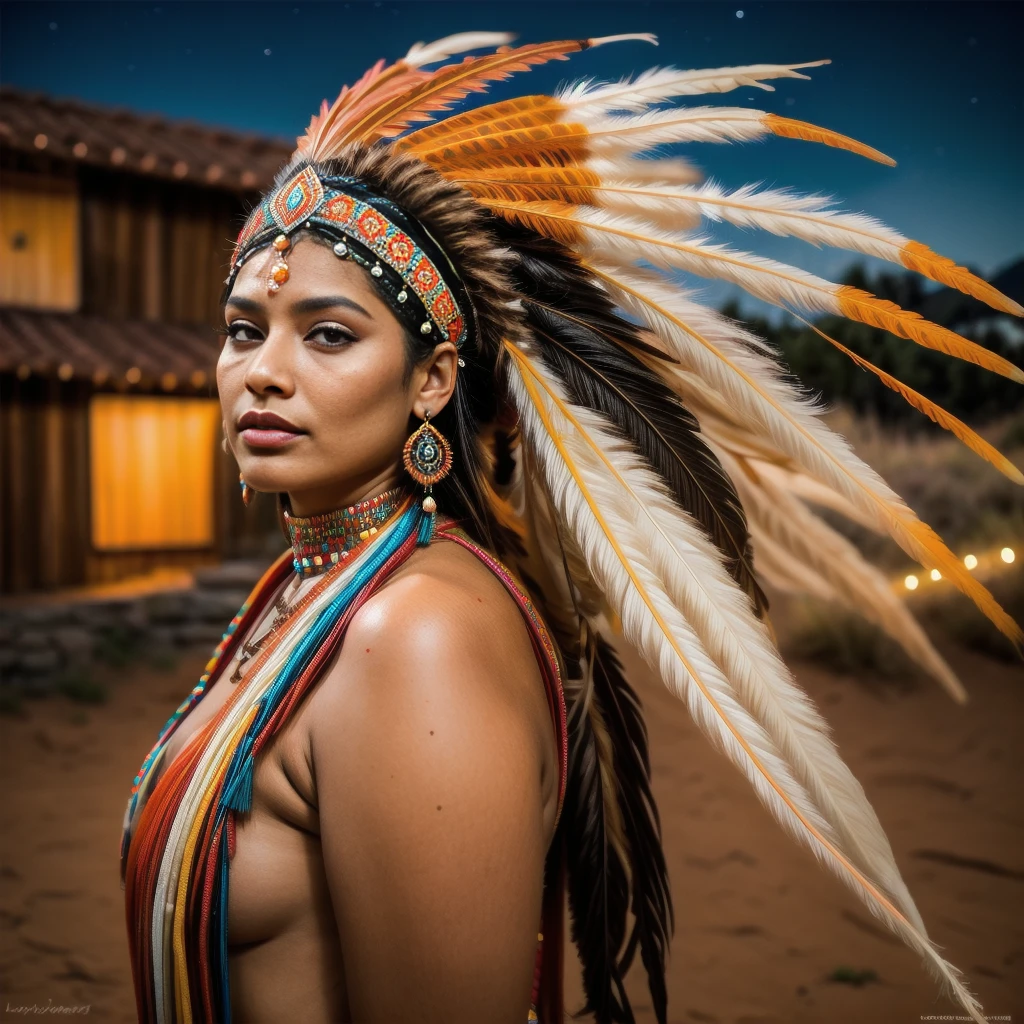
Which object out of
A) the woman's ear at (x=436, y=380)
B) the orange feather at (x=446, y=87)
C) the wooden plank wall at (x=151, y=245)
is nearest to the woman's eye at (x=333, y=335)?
the woman's ear at (x=436, y=380)

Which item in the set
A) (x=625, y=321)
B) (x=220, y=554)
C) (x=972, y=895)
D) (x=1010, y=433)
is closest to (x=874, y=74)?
(x=1010, y=433)

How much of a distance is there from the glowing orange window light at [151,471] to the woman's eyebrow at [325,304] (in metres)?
6.29

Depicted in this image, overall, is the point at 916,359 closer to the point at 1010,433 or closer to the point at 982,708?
the point at 1010,433

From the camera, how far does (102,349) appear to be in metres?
6.33

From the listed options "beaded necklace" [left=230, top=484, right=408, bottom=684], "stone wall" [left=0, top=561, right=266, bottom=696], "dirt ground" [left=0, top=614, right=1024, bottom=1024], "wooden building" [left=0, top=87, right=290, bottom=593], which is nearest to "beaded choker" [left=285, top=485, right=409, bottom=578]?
"beaded necklace" [left=230, top=484, right=408, bottom=684]

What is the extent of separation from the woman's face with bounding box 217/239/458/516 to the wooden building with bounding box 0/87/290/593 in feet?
17.4

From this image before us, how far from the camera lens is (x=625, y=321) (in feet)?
4.30

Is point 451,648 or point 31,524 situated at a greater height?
point 451,648

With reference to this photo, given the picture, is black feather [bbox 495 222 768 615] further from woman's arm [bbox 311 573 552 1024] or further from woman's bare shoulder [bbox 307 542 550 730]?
woman's arm [bbox 311 573 552 1024]

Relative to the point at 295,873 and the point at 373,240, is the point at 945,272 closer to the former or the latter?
the point at 373,240

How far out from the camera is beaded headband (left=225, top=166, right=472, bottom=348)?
116cm

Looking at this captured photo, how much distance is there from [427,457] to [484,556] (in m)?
0.16

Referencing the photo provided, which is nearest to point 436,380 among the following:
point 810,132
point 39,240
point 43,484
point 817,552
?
point 810,132

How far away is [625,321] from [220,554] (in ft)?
21.4
